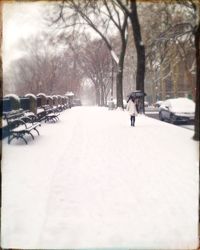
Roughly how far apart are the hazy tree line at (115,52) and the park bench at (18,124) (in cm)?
24

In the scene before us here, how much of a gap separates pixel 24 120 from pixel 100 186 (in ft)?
3.41

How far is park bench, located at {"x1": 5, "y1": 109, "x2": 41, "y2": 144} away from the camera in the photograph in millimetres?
2915

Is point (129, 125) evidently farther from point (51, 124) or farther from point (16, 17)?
point (16, 17)

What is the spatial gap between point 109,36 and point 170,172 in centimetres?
197

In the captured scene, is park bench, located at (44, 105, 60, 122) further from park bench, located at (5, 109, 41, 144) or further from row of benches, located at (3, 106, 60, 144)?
park bench, located at (5, 109, 41, 144)

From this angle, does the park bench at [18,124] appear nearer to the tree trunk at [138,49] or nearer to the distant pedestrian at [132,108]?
the distant pedestrian at [132,108]

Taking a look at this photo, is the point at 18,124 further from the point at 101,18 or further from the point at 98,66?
the point at 101,18

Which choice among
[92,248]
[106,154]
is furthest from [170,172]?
[92,248]

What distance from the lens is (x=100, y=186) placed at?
327 cm

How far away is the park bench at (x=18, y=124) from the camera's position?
2915 millimetres

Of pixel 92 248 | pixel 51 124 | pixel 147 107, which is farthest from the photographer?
pixel 147 107

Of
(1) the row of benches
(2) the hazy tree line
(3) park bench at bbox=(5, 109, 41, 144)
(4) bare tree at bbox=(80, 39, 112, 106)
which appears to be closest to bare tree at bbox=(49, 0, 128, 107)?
(2) the hazy tree line

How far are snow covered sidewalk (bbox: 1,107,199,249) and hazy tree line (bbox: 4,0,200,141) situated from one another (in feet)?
1.36

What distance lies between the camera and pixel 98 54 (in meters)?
4.11
